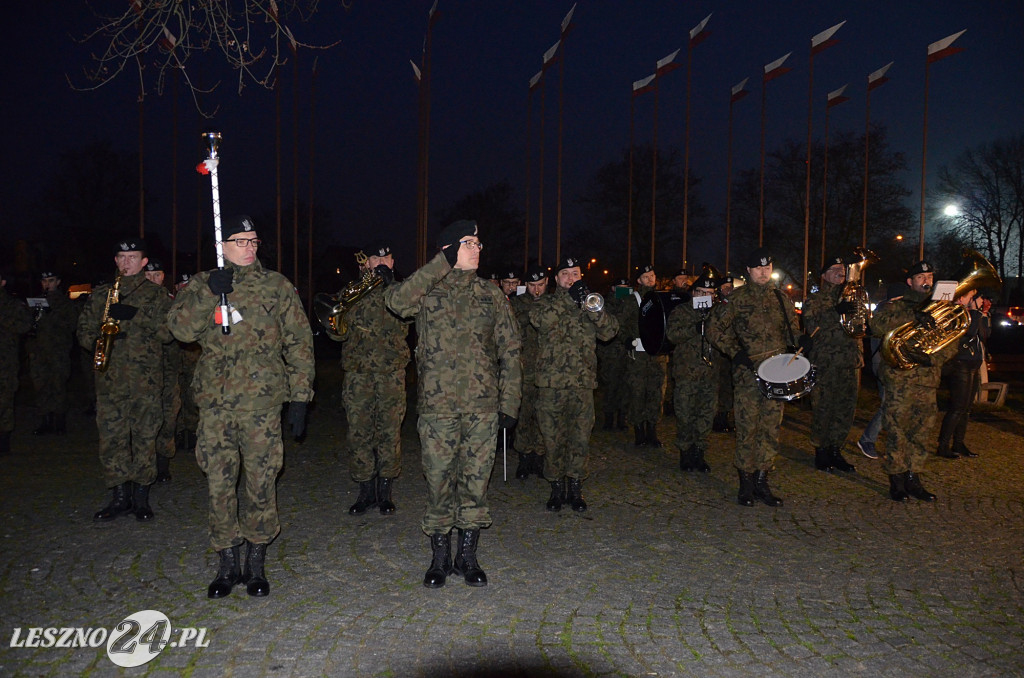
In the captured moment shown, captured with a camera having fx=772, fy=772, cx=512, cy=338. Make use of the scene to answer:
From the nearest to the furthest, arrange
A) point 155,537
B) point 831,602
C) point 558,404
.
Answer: point 831,602 → point 155,537 → point 558,404

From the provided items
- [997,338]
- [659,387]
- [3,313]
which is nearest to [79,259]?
[3,313]

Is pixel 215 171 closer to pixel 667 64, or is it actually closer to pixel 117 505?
pixel 117 505

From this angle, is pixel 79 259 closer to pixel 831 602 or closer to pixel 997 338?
pixel 831 602

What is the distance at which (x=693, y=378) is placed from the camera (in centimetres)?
928

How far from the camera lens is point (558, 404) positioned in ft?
23.3

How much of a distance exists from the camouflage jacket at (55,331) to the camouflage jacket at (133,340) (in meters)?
5.37

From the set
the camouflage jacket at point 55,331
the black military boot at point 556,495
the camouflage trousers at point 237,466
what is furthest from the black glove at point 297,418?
the camouflage jacket at point 55,331

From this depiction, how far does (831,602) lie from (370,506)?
401 cm

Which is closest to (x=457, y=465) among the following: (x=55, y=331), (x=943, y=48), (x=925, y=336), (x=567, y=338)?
(x=567, y=338)

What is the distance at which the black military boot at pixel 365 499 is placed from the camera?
22.6ft

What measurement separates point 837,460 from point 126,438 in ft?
24.3

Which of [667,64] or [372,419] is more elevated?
[667,64]

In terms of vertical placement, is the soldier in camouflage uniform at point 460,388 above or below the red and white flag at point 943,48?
below

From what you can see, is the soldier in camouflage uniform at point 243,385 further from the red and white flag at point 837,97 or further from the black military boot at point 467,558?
the red and white flag at point 837,97
